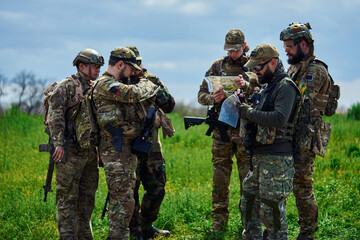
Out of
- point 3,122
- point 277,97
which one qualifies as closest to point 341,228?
point 277,97

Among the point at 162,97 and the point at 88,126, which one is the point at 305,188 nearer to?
the point at 162,97

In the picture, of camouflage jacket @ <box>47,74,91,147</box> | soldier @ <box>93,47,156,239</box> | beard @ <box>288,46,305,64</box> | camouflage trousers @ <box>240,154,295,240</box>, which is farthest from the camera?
beard @ <box>288,46,305,64</box>

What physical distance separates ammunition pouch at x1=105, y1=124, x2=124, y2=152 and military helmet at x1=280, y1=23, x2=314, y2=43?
2448mm

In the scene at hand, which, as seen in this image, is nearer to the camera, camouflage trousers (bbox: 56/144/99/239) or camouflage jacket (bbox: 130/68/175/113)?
camouflage trousers (bbox: 56/144/99/239)

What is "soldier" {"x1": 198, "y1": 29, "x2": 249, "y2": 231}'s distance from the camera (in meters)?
5.78

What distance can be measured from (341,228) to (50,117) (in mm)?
4528

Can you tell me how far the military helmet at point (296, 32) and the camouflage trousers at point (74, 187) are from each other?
9.49 ft

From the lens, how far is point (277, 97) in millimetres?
4344

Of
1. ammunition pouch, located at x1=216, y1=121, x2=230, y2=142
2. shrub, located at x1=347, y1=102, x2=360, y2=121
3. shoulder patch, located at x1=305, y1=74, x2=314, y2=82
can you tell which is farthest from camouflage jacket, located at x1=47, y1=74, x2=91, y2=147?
shrub, located at x1=347, y1=102, x2=360, y2=121

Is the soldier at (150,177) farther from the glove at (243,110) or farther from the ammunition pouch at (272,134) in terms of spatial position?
the ammunition pouch at (272,134)

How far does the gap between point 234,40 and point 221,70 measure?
495 millimetres

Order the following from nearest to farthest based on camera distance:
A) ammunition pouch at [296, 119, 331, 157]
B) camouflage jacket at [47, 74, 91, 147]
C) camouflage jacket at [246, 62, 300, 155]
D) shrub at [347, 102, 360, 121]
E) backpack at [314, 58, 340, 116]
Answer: camouflage jacket at [246, 62, 300, 155], camouflage jacket at [47, 74, 91, 147], ammunition pouch at [296, 119, 331, 157], backpack at [314, 58, 340, 116], shrub at [347, 102, 360, 121]

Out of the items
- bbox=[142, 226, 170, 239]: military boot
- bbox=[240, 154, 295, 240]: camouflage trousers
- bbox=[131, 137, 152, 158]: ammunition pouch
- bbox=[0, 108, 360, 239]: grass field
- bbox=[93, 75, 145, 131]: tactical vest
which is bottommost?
bbox=[142, 226, 170, 239]: military boot

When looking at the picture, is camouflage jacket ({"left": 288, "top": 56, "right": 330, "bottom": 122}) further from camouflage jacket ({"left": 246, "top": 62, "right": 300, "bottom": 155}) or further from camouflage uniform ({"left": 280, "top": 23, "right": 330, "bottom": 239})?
camouflage jacket ({"left": 246, "top": 62, "right": 300, "bottom": 155})
